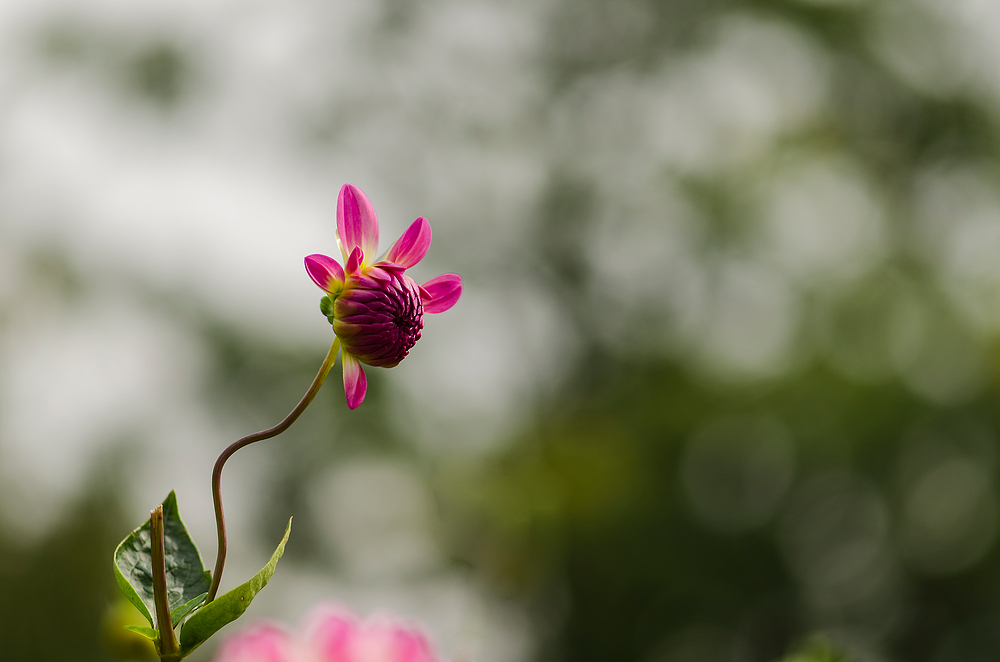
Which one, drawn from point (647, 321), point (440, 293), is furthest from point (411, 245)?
point (647, 321)

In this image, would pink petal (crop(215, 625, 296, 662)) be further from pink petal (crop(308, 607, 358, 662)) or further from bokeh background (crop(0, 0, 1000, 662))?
bokeh background (crop(0, 0, 1000, 662))

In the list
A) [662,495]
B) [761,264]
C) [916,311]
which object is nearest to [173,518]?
[662,495]

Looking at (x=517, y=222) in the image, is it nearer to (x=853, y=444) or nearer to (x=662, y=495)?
(x=662, y=495)

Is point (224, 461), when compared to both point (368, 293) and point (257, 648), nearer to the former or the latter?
point (368, 293)

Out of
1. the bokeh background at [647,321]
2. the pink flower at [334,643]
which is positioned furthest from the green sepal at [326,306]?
the bokeh background at [647,321]

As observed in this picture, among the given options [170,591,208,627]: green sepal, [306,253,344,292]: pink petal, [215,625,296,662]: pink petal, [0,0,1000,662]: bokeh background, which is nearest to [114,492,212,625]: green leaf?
[170,591,208,627]: green sepal

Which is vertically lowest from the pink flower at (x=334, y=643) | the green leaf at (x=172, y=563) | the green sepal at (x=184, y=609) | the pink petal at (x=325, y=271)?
the pink flower at (x=334, y=643)

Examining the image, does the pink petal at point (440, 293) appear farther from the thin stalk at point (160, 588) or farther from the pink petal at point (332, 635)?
the pink petal at point (332, 635)
